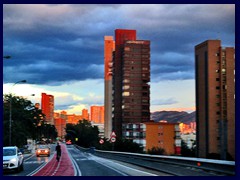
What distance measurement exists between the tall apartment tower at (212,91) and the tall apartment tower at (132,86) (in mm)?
25106

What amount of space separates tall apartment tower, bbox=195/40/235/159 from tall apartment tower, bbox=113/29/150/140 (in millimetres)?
25106

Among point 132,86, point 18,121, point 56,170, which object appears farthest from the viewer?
point 132,86

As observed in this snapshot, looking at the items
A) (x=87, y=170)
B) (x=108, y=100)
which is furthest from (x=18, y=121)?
(x=108, y=100)

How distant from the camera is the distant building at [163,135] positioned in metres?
130

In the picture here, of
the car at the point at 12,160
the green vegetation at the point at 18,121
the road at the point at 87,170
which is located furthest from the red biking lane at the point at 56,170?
the green vegetation at the point at 18,121

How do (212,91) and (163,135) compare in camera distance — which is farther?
(163,135)

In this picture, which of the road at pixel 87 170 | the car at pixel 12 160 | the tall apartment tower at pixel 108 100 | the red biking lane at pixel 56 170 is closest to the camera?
the road at pixel 87 170

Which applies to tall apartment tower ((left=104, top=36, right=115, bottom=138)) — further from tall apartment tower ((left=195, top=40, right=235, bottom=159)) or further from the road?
the road

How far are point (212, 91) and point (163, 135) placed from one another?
2226 centimetres

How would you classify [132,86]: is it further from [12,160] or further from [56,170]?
[12,160]

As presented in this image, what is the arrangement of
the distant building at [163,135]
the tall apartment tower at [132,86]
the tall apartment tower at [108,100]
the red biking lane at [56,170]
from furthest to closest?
the tall apartment tower at [108,100]
the tall apartment tower at [132,86]
the distant building at [163,135]
the red biking lane at [56,170]

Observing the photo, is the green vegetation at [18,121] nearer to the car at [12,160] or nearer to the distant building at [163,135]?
the distant building at [163,135]

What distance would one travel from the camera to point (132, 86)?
14225 cm
